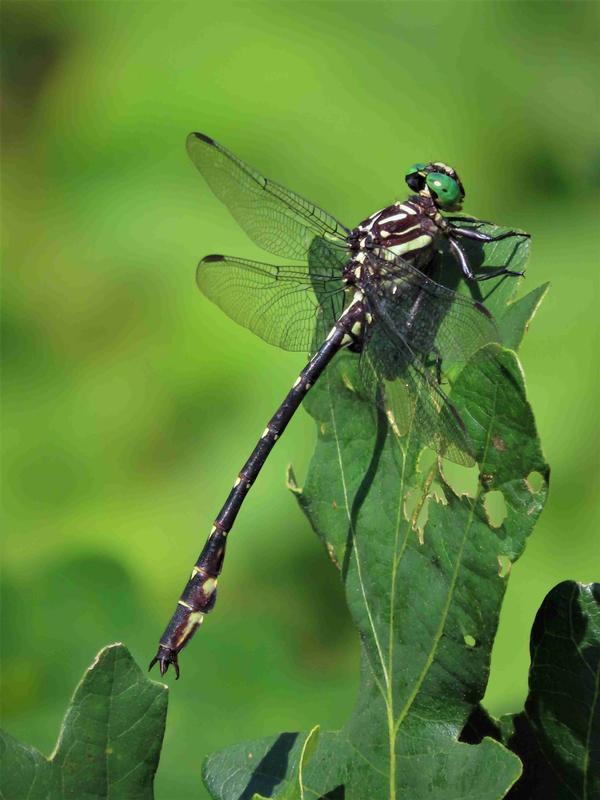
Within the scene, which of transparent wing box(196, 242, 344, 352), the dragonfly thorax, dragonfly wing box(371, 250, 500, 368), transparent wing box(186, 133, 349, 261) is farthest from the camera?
transparent wing box(186, 133, 349, 261)

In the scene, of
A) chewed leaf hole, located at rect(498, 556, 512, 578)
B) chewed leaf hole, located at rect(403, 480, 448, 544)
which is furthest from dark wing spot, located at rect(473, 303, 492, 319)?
chewed leaf hole, located at rect(498, 556, 512, 578)

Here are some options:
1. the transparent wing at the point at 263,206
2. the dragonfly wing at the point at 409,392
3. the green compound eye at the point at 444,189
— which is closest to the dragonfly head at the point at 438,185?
the green compound eye at the point at 444,189

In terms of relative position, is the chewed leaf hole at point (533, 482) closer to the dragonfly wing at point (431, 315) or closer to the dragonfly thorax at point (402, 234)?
the dragonfly wing at point (431, 315)

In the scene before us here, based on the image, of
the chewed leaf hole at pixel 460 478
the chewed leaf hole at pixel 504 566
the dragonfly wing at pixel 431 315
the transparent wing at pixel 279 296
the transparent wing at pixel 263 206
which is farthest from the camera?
the transparent wing at pixel 263 206

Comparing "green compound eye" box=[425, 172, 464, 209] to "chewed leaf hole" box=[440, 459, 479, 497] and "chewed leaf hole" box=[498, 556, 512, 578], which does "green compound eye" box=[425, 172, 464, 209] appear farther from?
"chewed leaf hole" box=[498, 556, 512, 578]

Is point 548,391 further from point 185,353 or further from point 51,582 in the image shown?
point 51,582

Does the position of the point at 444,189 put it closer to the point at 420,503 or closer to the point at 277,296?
the point at 277,296

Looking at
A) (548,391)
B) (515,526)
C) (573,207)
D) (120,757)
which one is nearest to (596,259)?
(573,207)
